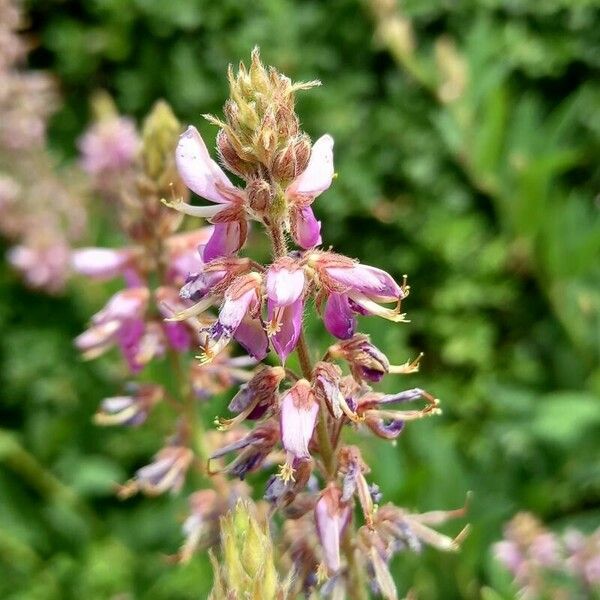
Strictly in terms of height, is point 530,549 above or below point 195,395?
below

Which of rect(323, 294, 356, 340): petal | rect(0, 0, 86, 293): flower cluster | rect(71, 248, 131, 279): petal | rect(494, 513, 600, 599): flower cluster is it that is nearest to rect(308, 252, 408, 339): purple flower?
rect(323, 294, 356, 340): petal

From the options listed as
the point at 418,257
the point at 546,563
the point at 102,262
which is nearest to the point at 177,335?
the point at 102,262

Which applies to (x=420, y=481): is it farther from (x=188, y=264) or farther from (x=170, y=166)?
(x=170, y=166)

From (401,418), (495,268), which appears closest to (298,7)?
(495,268)

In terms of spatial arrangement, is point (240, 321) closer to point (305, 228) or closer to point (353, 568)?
point (305, 228)

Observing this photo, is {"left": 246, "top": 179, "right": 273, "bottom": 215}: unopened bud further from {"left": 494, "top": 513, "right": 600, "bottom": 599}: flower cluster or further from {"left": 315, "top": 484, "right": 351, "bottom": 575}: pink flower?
{"left": 494, "top": 513, "right": 600, "bottom": 599}: flower cluster

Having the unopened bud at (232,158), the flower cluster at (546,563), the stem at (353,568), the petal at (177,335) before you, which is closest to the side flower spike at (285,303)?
the unopened bud at (232,158)
